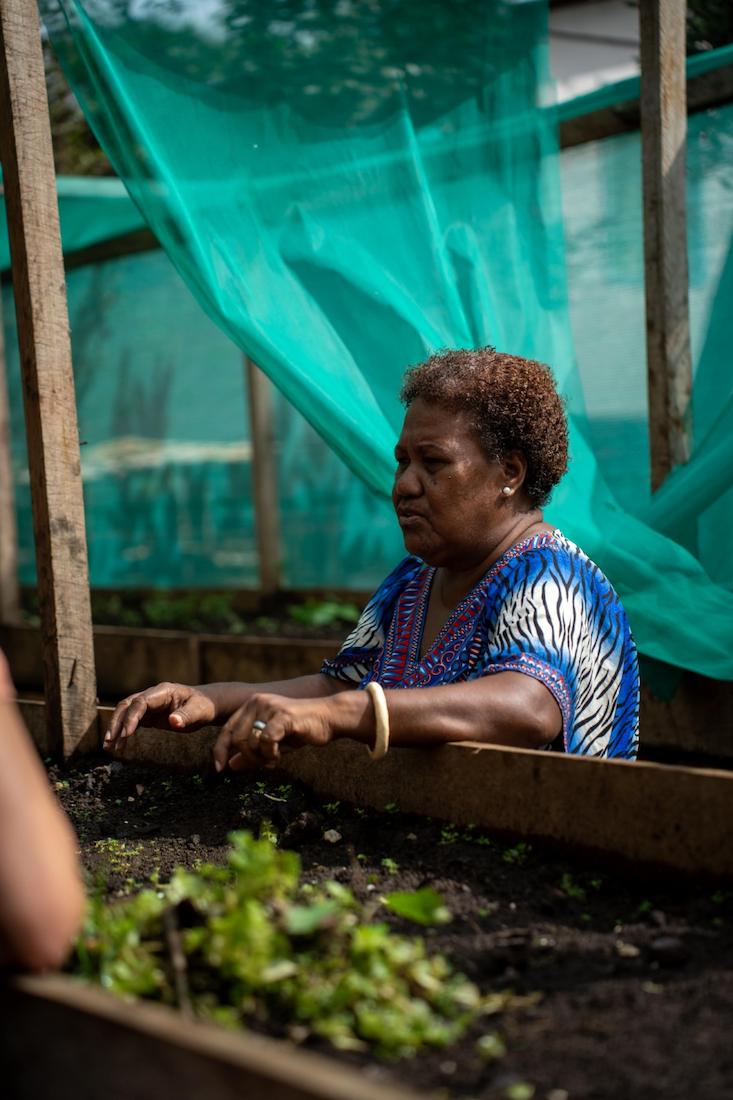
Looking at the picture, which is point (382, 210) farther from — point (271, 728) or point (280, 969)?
point (280, 969)

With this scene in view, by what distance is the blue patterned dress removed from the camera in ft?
9.16

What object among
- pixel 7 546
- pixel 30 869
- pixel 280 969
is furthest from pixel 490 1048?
pixel 7 546

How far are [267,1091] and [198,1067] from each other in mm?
109

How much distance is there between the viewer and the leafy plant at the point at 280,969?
66.9 inches

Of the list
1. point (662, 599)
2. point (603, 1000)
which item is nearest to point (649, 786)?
point (603, 1000)

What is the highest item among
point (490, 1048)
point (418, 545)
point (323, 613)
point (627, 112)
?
point (627, 112)

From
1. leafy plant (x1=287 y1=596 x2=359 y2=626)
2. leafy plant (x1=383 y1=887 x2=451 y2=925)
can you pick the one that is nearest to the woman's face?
leafy plant (x1=383 y1=887 x2=451 y2=925)

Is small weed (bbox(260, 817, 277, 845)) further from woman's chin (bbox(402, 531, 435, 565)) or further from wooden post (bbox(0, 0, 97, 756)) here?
wooden post (bbox(0, 0, 97, 756))

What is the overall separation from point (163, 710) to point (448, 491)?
926 millimetres

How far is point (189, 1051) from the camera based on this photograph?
143cm

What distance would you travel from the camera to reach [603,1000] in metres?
1.82

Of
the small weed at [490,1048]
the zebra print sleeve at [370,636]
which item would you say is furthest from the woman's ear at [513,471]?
the small weed at [490,1048]

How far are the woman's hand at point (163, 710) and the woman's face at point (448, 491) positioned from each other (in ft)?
2.23

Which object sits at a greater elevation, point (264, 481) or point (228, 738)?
point (264, 481)
